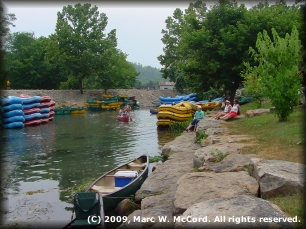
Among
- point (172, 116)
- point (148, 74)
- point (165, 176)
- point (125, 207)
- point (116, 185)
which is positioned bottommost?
point (125, 207)

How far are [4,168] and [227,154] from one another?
969 centimetres

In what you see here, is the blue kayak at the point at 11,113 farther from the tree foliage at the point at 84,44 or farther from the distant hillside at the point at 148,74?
A: the distant hillside at the point at 148,74

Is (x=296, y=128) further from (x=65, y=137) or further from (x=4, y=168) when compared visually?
(x=65, y=137)

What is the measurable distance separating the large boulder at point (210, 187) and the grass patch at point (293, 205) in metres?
0.62

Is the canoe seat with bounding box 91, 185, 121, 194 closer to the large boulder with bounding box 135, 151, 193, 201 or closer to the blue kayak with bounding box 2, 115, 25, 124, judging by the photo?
the large boulder with bounding box 135, 151, 193, 201

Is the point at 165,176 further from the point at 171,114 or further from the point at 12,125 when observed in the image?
the point at 12,125

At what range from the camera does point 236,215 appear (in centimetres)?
486

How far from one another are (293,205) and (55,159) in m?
12.7

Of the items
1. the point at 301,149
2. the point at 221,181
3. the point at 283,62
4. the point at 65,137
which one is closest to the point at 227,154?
the point at 301,149

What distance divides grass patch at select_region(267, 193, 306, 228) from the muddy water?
16.8ft

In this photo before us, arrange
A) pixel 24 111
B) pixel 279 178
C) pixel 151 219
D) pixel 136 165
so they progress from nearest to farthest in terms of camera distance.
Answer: pixel 279 178
pixel 151 219
pixel 136 165
pixel 24 111

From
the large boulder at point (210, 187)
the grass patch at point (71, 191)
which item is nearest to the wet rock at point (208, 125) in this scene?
the grass patch at point (71, 191)

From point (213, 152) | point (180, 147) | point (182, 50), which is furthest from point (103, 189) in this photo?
point (182, 50)

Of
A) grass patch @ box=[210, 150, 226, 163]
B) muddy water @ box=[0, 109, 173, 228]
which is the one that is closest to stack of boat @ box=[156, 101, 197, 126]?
muddy water @ box=[0, 109, 173, 228]
